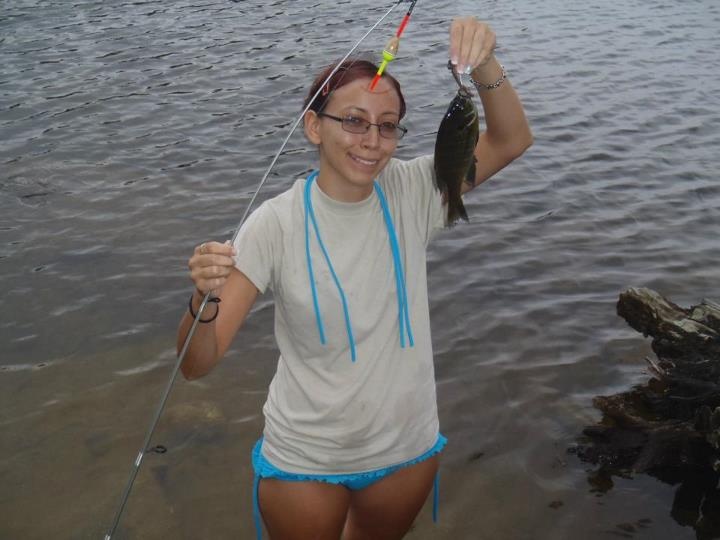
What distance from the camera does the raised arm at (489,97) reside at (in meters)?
2.86

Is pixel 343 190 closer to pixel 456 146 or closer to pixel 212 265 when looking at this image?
pixel 456 146

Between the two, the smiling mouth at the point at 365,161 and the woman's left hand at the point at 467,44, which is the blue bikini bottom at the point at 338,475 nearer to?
the smiling mouth at the point at 365,161

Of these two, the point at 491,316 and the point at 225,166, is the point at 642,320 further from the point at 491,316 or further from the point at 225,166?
the point at 225,166

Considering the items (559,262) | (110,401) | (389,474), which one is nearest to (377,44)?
(559,262)

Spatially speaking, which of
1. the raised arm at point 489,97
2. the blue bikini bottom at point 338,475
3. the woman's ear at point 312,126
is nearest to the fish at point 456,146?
the raised arm at point 489,97

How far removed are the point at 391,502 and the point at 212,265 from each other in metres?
1.29

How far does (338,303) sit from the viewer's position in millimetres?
2998

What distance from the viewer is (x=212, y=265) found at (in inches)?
101

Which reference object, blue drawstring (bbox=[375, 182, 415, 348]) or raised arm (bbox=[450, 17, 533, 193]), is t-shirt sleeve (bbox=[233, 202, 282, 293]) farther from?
raised arm (bbox=[450, 17, 533, 193])

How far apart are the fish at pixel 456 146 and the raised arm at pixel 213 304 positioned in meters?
0.85

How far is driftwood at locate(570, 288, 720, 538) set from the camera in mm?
4508

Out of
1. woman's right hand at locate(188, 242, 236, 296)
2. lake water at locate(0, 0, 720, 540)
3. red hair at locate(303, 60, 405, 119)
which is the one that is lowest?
lake water at locate(0, 0, 720, 540)

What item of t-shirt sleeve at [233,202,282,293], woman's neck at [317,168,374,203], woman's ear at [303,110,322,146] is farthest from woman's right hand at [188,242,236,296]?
woman's ear at [303,110,322,146]

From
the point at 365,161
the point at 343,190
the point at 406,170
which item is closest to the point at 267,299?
the point at 406,170
